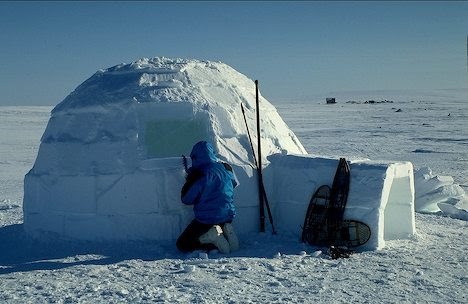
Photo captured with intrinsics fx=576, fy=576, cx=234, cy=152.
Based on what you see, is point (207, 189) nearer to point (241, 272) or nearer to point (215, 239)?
point (215, 239)

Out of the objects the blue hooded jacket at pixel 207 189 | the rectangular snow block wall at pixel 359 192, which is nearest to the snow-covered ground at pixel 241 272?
the rectangular snow block wall at pixel 359 192

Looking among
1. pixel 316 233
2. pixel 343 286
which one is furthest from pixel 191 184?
pixel 343 286

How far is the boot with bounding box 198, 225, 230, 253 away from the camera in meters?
6.80

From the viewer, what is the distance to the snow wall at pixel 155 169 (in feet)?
23.9

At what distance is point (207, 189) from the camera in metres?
6.76

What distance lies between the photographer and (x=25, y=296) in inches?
211

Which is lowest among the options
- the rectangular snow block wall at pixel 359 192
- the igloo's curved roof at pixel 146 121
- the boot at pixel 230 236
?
the boot at pixel 230 236

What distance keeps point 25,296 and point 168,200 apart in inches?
93.0

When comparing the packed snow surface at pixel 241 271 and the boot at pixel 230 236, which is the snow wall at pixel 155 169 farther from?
the boot at pixel 230 236

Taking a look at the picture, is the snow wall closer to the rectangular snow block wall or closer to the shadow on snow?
the rectangular snow block wall

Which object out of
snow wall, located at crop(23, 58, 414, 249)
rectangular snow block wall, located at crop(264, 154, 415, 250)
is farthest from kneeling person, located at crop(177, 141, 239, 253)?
rectangular snow block wall, located at crop(264, 154, 415, 250)

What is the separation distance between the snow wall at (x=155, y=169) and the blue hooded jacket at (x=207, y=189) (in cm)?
52

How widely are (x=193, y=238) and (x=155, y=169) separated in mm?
1061

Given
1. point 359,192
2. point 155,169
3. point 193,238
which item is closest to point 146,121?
point 155,169
